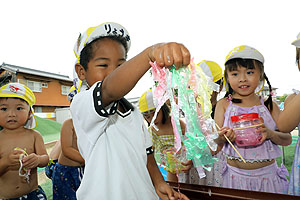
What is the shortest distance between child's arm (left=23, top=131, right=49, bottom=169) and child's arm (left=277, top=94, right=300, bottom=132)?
6.57 feet

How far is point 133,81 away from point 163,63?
6.5 inches

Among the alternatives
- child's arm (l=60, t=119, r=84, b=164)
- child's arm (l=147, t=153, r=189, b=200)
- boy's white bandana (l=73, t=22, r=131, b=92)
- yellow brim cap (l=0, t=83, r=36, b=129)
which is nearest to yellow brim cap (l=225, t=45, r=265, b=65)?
boy's white bandana (l=73, t=22, r=131, b=92)

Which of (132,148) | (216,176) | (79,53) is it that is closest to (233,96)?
(216,176)

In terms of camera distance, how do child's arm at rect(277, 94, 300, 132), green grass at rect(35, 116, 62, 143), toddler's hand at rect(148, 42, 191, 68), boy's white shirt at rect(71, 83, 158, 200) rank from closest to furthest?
1. toddler's hand at rect(148, 42, 191, 68)
2. boy's white shirt at rect(71, 83, 158, 200)
3. child's arm at rect(277, 94, 300, 132)
4. green grass at rect(35, 116, 62, 143)

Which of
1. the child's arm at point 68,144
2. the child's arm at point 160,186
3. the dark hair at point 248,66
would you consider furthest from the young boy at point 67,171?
the dark hair at point 248,66

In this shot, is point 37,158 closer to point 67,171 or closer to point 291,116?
point 67,171

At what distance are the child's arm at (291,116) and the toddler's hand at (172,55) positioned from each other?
1142 millimetres

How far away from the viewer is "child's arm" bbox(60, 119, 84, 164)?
2.00 meters

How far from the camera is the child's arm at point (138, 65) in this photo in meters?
0.57

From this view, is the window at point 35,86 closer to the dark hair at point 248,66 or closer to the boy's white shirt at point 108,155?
the dark hair at point 248,66

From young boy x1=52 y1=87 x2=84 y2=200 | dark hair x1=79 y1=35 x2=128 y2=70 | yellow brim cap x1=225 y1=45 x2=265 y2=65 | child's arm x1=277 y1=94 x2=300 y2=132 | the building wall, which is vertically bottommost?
young boy x1=52 y1=87 x2=84 y2=200

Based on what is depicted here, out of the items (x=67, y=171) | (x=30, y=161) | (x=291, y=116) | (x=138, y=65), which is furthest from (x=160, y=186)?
(x=67, y=171)

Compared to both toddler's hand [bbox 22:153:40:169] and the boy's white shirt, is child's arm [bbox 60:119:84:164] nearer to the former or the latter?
toddler's hand [bbox 22:153:40:169]

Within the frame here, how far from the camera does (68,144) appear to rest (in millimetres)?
2102
